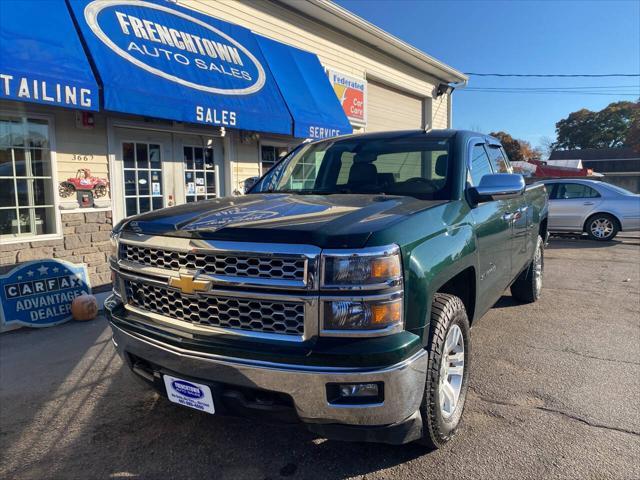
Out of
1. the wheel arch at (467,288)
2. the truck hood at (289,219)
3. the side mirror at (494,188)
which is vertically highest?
the side mirror at (494,188)

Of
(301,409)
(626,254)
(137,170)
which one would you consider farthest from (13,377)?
(626,254)

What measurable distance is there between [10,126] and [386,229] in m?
→ 5.43

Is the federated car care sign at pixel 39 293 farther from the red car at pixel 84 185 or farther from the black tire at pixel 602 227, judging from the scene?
the black tire at pixel 602 227

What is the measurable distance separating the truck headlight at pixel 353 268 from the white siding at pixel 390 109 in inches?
442

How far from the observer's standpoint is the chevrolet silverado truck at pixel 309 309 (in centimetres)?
203

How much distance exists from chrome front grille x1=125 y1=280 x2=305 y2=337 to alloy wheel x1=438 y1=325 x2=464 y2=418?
895mm

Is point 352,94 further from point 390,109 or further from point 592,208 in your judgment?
point 592,208

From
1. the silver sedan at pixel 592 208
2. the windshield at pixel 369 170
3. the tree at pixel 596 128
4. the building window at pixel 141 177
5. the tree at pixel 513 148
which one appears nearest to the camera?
the windshield at pixel 369 170

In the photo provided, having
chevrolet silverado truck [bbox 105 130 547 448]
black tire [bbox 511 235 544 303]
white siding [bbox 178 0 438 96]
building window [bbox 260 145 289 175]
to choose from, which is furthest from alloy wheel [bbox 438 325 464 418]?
white siding [bbox 178 0 438 96]

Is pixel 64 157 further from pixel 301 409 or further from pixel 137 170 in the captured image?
pixel 301 409

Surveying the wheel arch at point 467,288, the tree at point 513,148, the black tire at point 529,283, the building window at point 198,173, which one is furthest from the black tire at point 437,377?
the tree at point 513,148

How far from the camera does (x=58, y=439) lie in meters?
2.89

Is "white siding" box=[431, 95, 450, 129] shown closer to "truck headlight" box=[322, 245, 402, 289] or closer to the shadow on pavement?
the shadow on pavement

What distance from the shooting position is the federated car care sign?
5105 mm
